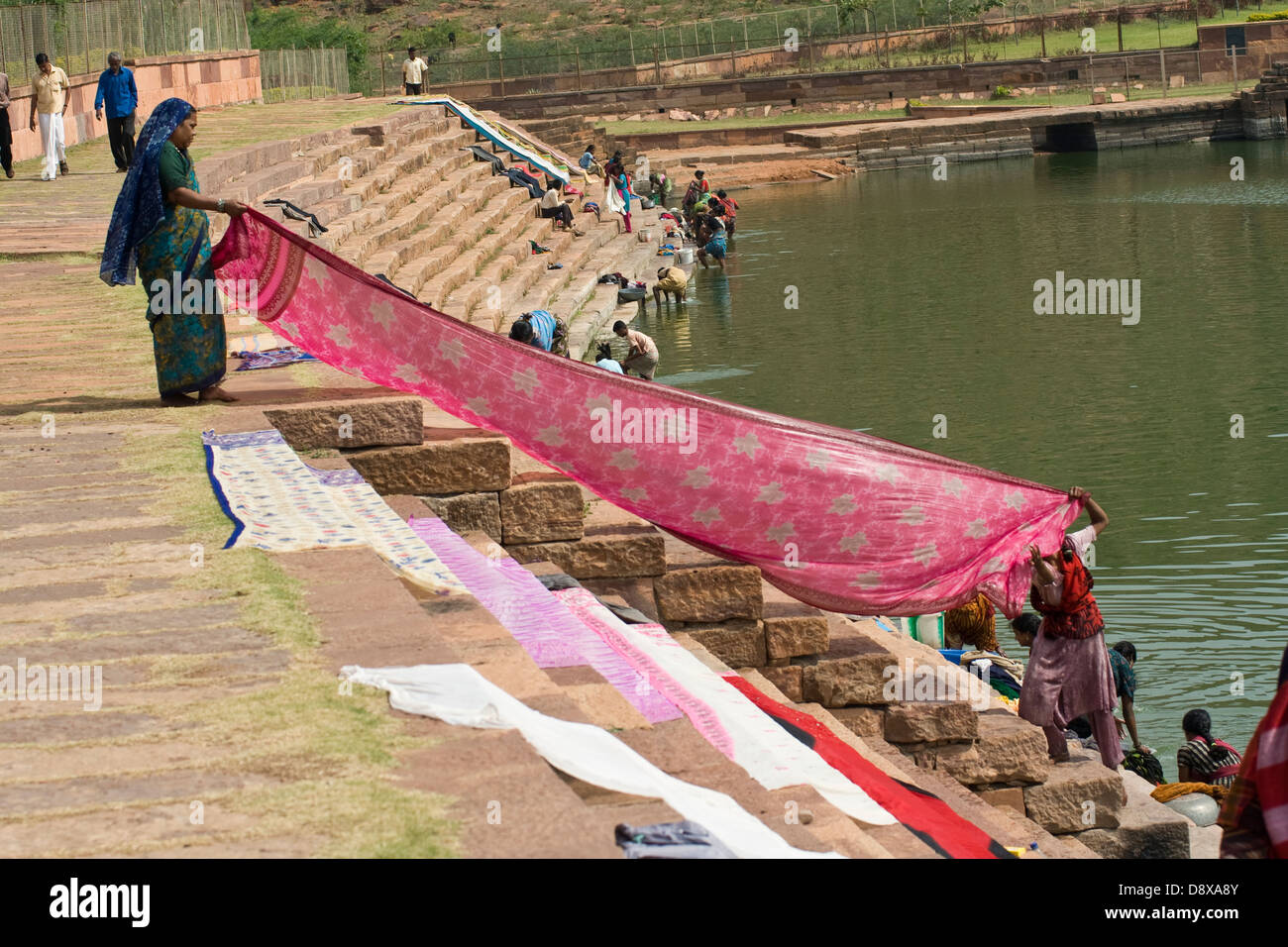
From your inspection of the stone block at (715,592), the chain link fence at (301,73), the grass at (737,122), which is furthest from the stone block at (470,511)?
the grass at (737,122)

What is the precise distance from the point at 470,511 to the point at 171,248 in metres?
2.01

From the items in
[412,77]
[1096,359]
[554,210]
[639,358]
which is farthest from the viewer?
[412,77]

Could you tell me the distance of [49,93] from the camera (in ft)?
60.9

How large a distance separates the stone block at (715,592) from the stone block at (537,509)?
0.63m

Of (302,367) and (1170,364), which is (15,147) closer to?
(302,367)

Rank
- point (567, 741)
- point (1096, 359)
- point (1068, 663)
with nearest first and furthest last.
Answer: point (567, 741)
point (1068, 663)
point (1096, 359)

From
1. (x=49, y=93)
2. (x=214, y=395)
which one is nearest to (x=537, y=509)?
(x=214, y=395)

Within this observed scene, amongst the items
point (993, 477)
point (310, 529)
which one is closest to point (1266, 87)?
point (993, 477)

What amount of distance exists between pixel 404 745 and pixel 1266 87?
168 feet

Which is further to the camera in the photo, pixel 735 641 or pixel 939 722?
pixel 735 641

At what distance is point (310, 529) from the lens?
611 centimetres

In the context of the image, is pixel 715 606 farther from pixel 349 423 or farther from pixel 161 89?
pixel 161 89

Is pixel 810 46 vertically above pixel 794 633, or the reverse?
pixel 810 46

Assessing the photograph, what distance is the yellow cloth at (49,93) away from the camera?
60.4 feet
